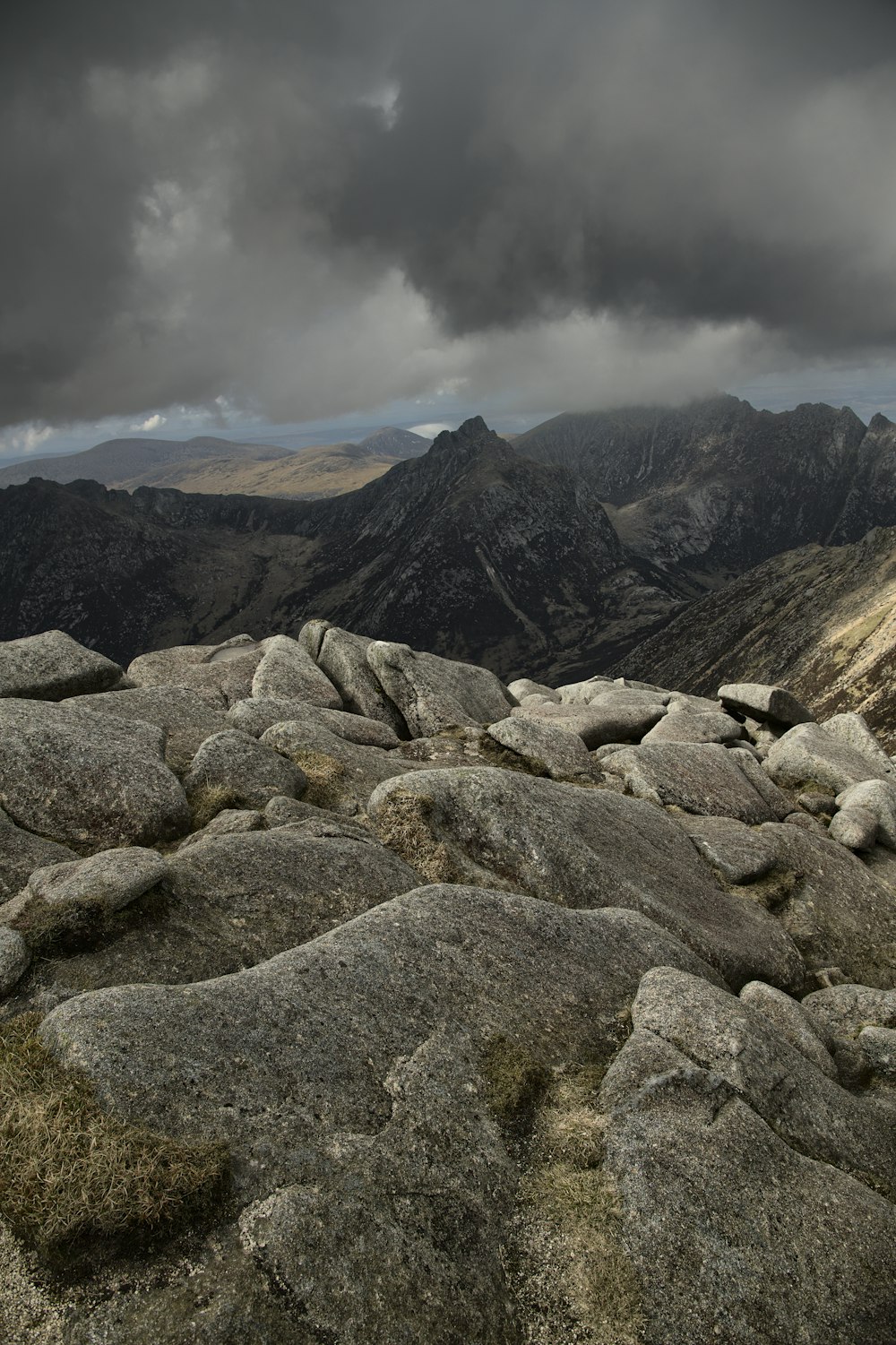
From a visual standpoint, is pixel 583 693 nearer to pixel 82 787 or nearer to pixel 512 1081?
pixel 82 787

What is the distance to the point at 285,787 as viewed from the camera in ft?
84.3

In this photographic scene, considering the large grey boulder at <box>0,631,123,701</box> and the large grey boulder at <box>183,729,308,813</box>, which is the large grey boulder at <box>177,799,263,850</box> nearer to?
the large grey boulder at <box>183,729,308,813</box>

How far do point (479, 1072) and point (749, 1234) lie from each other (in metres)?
4.74

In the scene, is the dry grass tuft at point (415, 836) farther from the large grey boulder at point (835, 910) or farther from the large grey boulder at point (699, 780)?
the large grey boulder at point (699, 780)

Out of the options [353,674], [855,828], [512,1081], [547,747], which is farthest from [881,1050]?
[353,674]

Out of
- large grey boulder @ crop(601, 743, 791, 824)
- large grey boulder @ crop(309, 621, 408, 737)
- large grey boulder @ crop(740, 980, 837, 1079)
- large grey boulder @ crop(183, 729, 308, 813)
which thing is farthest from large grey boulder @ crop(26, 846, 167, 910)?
large grey boulder @ crop(601, 743, 791, 824)

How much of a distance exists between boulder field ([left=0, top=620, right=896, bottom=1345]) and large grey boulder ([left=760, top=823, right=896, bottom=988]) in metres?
0.22

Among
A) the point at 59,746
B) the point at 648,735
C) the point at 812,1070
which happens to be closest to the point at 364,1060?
the point at 812,1070

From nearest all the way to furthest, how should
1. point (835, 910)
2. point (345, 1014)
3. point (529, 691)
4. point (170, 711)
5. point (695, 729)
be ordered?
point (345, 1014) < point (835, 910) < point (170, 711) < point (695, 729) < point (529, 691)

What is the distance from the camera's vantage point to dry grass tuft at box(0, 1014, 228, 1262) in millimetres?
8062

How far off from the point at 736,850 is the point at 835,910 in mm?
4367

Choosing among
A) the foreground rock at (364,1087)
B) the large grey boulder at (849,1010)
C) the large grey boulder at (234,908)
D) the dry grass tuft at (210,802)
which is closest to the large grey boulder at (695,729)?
the large grey boulder at (849,1010)

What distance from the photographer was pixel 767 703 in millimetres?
56125

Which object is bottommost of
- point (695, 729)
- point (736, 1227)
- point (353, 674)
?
point (695, 729)
